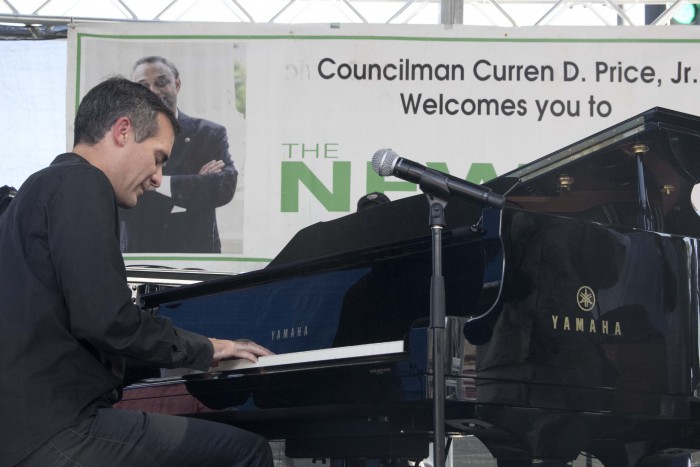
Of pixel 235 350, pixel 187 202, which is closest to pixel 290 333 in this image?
pixel 235 350

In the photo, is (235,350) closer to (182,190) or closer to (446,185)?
(446,185)

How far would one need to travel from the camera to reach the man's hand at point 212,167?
5336 millimetres

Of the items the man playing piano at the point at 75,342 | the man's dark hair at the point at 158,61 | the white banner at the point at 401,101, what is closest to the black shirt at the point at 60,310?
the man playing piano at the point at 75,342

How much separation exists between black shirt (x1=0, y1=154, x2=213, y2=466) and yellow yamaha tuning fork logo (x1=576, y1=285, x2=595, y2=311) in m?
1.09

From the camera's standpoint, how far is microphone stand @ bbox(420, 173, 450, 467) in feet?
8.02

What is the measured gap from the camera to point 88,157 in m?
2.63

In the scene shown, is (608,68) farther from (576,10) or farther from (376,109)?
(376,109)

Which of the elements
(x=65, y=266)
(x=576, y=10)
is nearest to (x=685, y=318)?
(x=65, y=266)

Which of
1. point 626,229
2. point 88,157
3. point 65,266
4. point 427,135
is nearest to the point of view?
point 65,266

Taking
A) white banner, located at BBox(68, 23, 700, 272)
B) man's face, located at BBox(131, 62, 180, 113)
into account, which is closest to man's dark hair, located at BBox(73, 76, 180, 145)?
white banner, located at BBox(68, 23, 700, 272)

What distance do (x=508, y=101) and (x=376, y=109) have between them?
67 cm

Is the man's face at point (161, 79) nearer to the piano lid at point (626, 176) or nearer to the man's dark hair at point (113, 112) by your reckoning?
the piano lid at point (626, 176)

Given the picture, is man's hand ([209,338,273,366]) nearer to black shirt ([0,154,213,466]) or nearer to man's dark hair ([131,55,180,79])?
black shirt ([0,154,213,466])

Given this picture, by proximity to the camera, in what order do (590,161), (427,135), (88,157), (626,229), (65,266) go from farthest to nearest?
(427,135), (590,161), (626,229), (88,157), (65,266)
